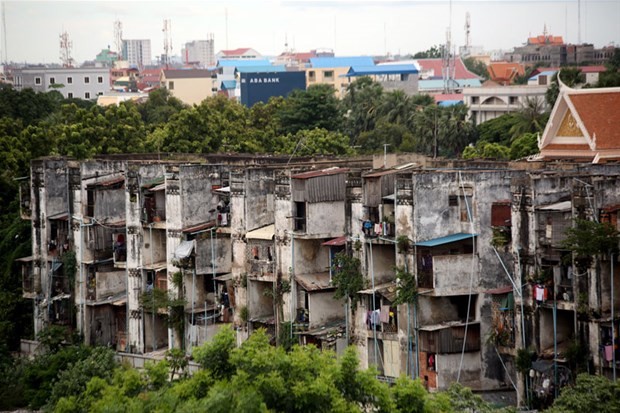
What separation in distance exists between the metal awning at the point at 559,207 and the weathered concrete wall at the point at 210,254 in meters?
14.1

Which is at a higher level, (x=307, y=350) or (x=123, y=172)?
(x=123, y=172)

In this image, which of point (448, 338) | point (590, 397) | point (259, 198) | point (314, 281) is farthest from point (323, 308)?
point (590, 397)

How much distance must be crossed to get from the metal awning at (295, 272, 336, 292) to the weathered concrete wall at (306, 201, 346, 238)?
1.45m

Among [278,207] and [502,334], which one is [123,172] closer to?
[278,207]

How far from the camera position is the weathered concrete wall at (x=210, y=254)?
5016 cm

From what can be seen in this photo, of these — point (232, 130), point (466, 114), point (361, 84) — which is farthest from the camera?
point (361, 84)

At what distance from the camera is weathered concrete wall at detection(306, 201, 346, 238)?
4659 cm

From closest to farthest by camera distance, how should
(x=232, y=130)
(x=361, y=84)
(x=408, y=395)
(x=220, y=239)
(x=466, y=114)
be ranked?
1. (x=408, y=395)
2. (x=220, y=239)
3. (x=232, y=130)
4. (x=466, y=114)
5. (x=361, y=84)

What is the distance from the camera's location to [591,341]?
38.7 meters

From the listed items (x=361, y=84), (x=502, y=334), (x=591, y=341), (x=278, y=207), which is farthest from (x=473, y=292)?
(x=361, y=84)

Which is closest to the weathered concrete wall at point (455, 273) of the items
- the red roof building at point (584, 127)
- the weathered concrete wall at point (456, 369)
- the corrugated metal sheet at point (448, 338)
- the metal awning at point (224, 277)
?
the corrugated metal sheet at point (448, 338)

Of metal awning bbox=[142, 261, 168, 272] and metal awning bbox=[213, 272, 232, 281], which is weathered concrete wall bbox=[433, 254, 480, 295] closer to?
metal awning bbox=[213, 272, 232, 281]

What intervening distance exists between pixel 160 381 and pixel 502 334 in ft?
35.2

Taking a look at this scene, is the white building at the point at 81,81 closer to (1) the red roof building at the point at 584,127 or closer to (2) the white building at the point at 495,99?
(2) the white building at the point at 495,99
